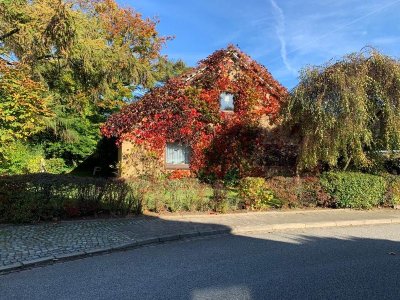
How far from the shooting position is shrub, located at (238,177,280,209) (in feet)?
41.3

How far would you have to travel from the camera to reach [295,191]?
13.1 meters

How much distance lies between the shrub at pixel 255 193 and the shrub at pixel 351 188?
2195 mm

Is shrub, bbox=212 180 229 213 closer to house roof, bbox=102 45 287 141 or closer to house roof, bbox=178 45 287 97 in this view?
house roof, bbox=102 45 287 141

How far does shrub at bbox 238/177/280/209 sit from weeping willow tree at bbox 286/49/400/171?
2.25 meters

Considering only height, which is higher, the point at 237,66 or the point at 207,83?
the point at 237,66

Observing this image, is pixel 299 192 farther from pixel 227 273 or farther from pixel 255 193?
pixel 227 273

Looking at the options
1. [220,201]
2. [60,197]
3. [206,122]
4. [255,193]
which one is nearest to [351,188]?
[255,193]

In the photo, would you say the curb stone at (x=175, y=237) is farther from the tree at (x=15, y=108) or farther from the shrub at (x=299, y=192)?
the tree at (x=15, y=108)

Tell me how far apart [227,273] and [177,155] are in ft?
40.6

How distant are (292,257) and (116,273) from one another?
3.19 m

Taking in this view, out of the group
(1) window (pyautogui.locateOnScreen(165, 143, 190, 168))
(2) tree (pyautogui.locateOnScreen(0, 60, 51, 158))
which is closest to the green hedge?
(2) tree (pyautogui.locateOnScreen(0, 60, 51, 158))

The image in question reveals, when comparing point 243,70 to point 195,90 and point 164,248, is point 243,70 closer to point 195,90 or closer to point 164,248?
point 195,90

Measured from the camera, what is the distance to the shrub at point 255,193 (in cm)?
1258

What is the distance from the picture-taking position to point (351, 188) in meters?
13.4
